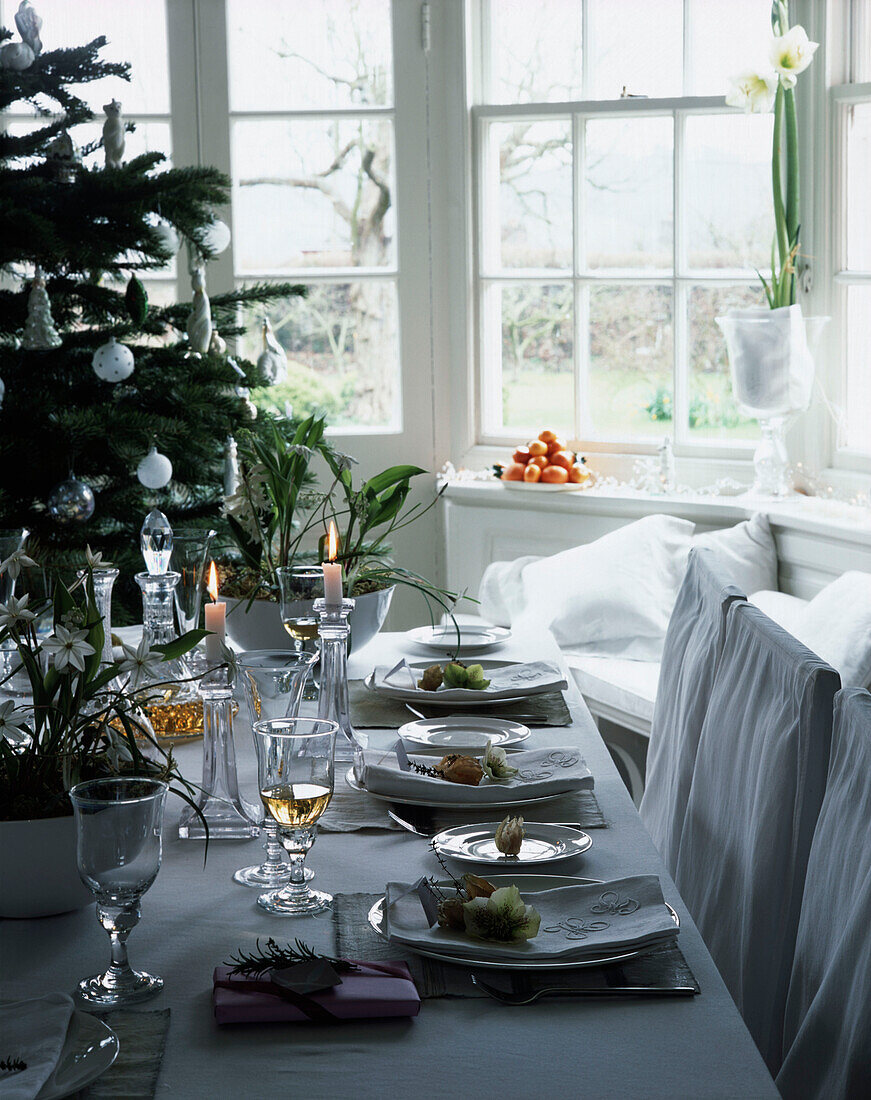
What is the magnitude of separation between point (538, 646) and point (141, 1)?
2.43m

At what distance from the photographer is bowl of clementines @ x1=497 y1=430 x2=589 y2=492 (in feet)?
11.2

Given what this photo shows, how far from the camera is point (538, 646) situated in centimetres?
210

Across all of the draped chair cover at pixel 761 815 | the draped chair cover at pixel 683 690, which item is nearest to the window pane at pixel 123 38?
the draped chair cover at pixel 683 690

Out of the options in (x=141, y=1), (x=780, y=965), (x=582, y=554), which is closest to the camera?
(x=780, y=965)

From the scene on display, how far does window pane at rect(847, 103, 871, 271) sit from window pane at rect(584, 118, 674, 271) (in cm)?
49

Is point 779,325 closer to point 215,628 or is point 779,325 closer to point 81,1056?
point 215,628

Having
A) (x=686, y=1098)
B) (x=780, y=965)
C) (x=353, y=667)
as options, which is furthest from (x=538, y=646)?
(x=686, y=1098)

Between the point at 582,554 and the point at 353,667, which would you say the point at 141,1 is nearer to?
the point at 582,554

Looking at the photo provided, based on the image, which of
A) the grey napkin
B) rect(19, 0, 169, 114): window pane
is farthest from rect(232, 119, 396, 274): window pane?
the grey napkin

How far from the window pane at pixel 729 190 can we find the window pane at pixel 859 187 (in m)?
0.24

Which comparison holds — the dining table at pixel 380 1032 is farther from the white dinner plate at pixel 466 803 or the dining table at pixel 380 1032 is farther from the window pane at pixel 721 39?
the window pane at pixel 721 39

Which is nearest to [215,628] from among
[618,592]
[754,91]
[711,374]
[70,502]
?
[70,502]

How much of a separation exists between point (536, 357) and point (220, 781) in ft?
8.47

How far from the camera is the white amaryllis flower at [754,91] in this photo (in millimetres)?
2998
